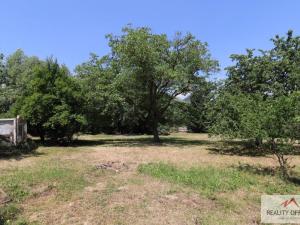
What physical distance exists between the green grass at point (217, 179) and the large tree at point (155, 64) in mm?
8353

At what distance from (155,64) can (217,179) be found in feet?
34.7

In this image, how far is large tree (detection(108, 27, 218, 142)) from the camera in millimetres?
17062

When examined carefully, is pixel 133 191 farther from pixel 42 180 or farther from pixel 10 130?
pixel 10 130

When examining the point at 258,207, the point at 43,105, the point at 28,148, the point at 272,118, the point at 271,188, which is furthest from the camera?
the point at 43,105

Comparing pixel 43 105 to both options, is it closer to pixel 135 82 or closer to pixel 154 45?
pixel 135 82

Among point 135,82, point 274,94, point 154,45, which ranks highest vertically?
point 154,45

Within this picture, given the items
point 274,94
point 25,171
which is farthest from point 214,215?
point 274,94

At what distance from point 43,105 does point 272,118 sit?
11689 millimetres

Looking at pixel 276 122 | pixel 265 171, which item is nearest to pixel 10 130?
pixel 265 171

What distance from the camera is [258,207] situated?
19.2ft

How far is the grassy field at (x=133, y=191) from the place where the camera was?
5.12m

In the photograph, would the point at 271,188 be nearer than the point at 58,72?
Yes

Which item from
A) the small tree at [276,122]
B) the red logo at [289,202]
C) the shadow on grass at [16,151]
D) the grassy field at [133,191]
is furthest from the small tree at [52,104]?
the red logo at [289,202]

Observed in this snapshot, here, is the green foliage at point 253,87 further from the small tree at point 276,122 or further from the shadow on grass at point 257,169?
the shadow on grass at point 257,169
